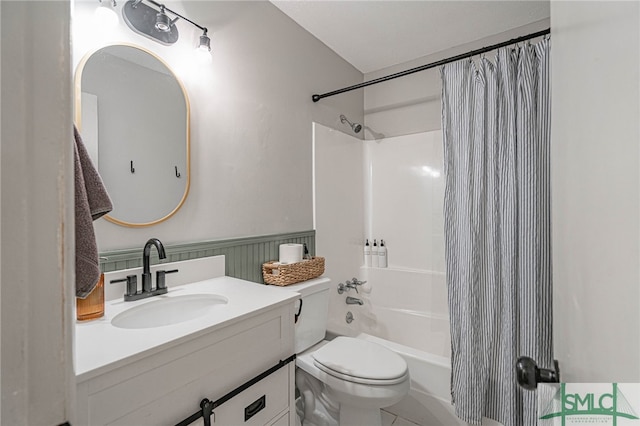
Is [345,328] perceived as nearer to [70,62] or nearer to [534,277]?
[534,277]

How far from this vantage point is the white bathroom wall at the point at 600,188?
26 cm

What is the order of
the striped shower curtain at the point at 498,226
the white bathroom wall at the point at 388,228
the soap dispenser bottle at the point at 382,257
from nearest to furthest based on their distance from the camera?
the striped shower curtain at the point at 498,226 < the white bathroom wall at the point at 388,228 < the soap dispenser bottle at the point at 382,257

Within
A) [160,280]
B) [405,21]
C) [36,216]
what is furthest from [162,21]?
[405,21]

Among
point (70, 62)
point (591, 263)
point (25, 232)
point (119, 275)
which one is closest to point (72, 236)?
point (25, 232)

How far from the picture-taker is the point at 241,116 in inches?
64.2

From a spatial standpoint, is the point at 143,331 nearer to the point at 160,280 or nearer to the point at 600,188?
the point at 160,280

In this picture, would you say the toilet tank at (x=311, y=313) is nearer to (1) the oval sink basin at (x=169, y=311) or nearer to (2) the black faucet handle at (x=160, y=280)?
(1) the oval sink basin at (x=169, y=311)

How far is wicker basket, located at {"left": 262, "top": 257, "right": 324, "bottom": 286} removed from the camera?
1578 mm

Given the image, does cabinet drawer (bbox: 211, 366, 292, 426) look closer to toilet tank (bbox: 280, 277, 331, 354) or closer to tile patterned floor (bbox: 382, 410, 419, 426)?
toilet tank (bbox: 280, 277, 331, 354)

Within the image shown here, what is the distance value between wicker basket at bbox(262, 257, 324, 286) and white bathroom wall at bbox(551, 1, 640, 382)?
121cm

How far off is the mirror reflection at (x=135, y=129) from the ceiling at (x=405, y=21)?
1.02 m

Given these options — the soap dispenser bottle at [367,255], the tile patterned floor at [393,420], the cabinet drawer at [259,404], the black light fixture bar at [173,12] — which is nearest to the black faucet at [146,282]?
the cabinet drawer at [259,404]

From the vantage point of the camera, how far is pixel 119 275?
1.12 metres

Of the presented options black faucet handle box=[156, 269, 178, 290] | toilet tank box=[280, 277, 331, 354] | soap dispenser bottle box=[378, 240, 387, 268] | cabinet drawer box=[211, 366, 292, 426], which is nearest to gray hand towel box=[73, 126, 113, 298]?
black faucet handle box=[156, 269, 178, 290]
